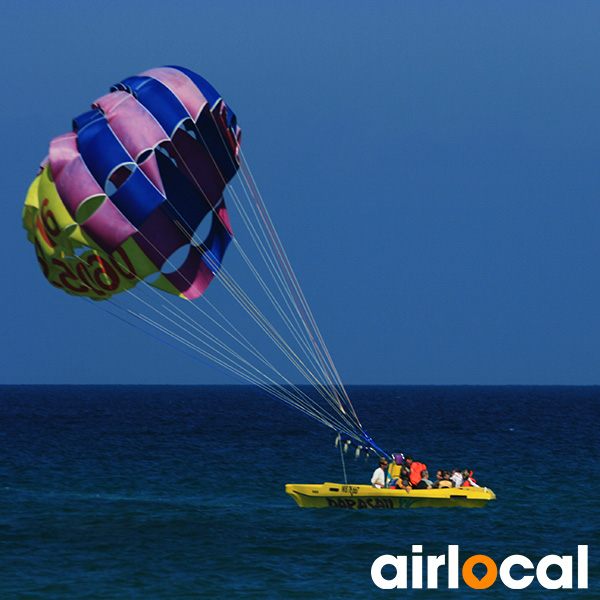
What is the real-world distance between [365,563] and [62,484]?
1668 cm

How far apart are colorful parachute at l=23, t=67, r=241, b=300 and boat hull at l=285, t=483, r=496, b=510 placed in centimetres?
757

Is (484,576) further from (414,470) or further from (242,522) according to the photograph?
(242,522)

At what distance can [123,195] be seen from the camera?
2370 centimetres

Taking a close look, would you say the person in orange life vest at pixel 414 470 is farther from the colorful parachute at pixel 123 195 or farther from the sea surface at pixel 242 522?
the colorful parachute at pixel 123 195

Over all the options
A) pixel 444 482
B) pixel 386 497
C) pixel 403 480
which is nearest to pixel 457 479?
pixel 444 482

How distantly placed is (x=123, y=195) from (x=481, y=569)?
12.5 metres

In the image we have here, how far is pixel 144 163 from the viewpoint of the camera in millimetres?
24188

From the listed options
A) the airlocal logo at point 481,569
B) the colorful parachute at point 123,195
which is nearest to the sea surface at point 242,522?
the airlocal logo at point 481,569

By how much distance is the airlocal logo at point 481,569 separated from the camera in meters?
20.4

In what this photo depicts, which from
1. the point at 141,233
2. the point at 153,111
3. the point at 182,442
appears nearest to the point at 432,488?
the point at 141,233

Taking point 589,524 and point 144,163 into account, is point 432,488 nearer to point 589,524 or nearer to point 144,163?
point 589,524

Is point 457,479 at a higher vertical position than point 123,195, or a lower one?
lower

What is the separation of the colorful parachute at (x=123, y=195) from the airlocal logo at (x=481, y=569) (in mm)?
9513

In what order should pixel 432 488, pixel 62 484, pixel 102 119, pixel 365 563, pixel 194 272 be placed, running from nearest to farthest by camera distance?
pixel 365 563, pixel 102 119, pixel 194 272, pixel 432 488, pixel 62 484
